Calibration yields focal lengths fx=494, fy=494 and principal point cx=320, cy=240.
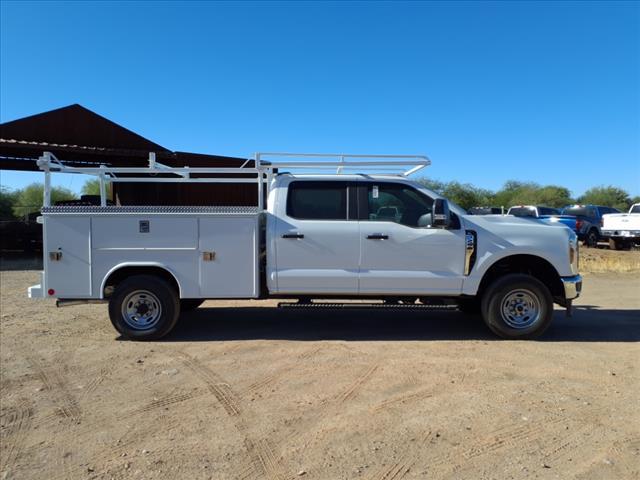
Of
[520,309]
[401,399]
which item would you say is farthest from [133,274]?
[520,309]

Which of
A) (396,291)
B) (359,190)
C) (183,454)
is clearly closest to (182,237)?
(359,190)

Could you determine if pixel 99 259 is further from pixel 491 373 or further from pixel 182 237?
pixel 491 373

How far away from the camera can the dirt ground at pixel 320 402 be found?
10.9 ft

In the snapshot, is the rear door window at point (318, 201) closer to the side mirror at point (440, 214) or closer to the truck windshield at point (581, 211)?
the side mirror at point (440, 214)

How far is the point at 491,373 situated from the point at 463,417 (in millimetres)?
1219

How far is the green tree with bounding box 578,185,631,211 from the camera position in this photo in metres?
56.2

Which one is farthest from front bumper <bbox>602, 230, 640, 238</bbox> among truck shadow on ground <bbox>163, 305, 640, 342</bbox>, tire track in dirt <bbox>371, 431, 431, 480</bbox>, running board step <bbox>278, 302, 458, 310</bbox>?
tire track in dirt <bbox>371, 431, 431, 480</bbox>

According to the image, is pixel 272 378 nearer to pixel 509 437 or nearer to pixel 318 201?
pixel 509 437

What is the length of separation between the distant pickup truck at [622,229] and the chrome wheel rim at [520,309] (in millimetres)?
16736

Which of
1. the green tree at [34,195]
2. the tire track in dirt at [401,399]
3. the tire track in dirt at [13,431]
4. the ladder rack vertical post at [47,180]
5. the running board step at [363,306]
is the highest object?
the green tree at [34,195]

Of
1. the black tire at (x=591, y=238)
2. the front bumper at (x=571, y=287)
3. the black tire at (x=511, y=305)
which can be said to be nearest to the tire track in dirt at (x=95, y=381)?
the black tire at (x=511, y=305)

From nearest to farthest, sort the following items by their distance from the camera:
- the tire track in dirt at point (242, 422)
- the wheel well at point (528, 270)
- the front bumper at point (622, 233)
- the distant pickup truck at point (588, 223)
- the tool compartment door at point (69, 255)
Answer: the tire track in dirt at point (242, 422), the tool compartment door at point (69, 255), the wheel well at point (528, 270), the front bumper at point (622, 233), the distant pickup truck at point (588, 223)

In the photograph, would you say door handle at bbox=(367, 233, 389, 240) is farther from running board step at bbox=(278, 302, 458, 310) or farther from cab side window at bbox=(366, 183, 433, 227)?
running board step at bbox=(278, 302, 458, 310)

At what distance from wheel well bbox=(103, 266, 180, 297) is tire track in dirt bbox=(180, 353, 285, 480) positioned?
4.21 feet
